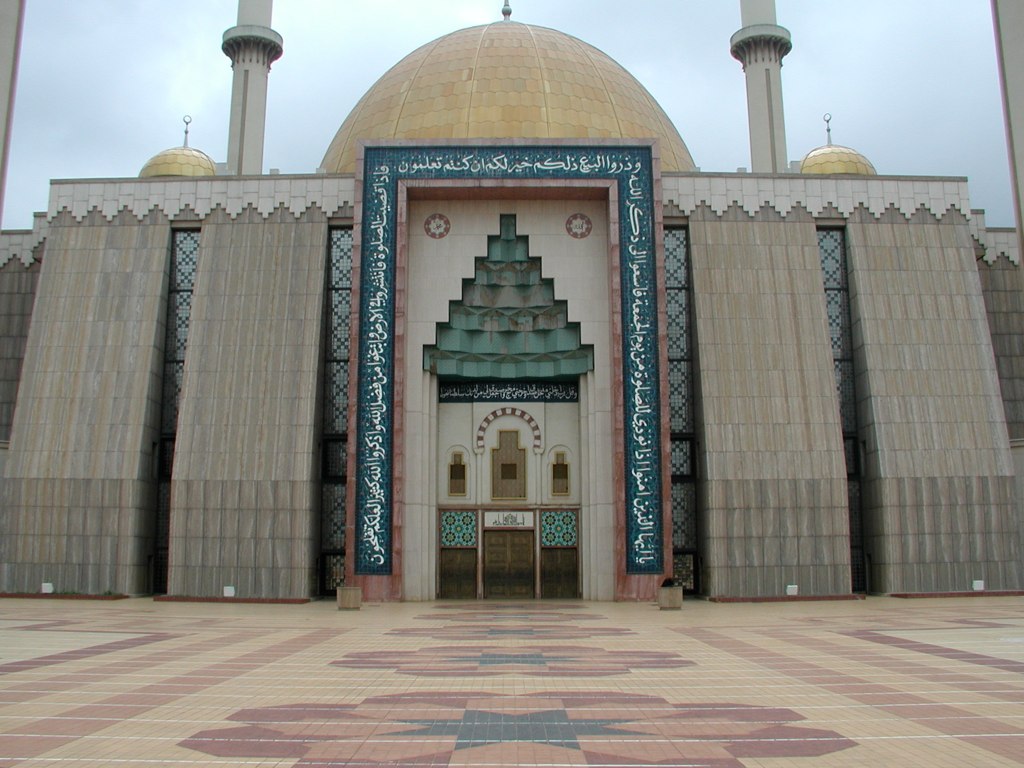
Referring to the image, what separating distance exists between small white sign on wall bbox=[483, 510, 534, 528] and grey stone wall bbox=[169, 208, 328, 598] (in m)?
3.85

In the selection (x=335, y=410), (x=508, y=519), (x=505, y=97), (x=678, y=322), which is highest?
(x=505, y=97)

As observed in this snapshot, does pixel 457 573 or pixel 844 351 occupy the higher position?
pixel 844 351

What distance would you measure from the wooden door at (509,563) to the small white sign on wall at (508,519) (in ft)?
0.46

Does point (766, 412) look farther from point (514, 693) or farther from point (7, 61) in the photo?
point (7, 61)

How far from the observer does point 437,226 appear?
73.5 feet

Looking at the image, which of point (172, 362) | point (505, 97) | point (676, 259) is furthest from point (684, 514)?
point (172, 362)

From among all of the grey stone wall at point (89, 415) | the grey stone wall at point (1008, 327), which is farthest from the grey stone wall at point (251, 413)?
the grey stone wall at point (1008, 327)

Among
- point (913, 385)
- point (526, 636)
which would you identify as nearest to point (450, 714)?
point (526, 636)

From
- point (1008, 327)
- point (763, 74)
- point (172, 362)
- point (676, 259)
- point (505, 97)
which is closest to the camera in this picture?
point (172, 362)

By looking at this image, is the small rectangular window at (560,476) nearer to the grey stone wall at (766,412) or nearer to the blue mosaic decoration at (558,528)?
the blue mosaic decoration at (558,528)

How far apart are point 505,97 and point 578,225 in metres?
5.49

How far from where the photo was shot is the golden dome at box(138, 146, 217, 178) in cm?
2625

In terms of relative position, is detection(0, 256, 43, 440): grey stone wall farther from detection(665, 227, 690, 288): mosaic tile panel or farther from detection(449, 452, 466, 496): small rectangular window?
detection(665, 227, 690, 288): mosaic tile panel

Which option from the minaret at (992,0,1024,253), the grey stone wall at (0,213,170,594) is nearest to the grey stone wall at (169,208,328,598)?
the grey stone wall at (0,213,170,594)
